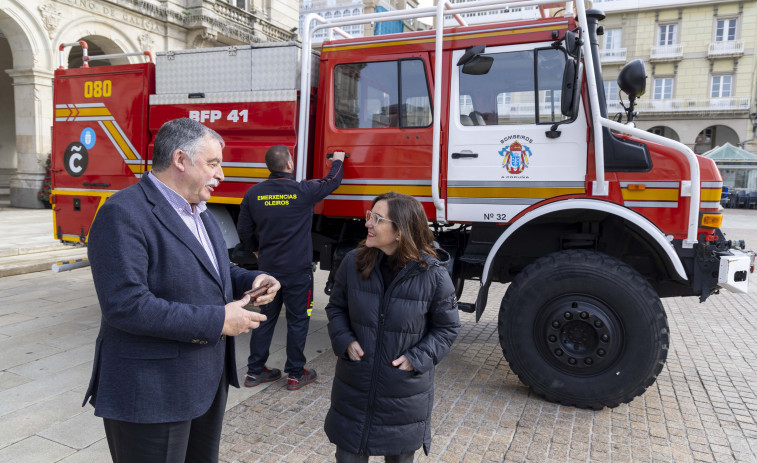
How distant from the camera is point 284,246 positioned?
4.03 m

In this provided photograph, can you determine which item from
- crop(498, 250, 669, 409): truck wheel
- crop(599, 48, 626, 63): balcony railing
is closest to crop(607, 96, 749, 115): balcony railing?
crop(599, 48, 626, 63): balcony railing

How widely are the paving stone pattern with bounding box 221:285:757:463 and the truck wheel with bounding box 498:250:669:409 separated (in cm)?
21

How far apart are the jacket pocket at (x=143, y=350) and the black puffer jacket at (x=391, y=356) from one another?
801 mm

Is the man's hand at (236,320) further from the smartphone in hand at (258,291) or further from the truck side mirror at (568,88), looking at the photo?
the truck side mirror at (568,88)

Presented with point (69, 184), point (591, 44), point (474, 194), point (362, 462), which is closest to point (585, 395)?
point (474, 194)

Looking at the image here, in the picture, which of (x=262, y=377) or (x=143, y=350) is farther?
→ (x=262, y=377)

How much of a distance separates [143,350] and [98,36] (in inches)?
674

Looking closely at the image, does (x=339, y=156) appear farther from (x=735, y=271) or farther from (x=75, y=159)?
(x=75, y=159)

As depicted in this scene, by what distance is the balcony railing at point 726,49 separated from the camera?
33812 millimetres

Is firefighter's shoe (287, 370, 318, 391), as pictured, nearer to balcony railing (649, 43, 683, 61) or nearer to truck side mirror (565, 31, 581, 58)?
truck side mirror (565, 31, 581, 58)

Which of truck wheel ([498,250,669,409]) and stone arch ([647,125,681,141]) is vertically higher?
stone arch ([647,125,681,141])

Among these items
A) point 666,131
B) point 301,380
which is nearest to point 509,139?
point 301,380

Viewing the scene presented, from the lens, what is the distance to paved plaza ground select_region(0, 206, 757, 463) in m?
3.14

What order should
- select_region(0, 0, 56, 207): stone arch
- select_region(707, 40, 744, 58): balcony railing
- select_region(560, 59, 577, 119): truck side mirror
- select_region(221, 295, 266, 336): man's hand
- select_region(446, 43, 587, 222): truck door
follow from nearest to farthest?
1. select_region(221, 295, 266, 336): man's hand
2. select_region(560, 59, 577, 119): truck side mirror
3. select_region(446, 43, 587, 222): truck door
4. select_region(0, 0, 56, 207): stone arch
5. select_region(707, 40, 744, 58): balcony railing
